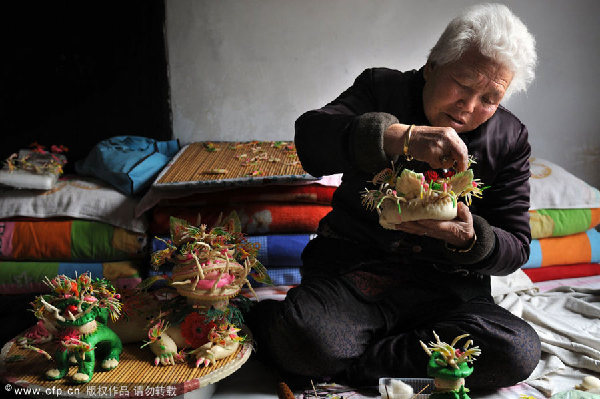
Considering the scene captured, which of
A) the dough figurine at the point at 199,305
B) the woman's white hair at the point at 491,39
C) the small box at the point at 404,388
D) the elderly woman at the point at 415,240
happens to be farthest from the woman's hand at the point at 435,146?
the dough figurine at the point at 199,305

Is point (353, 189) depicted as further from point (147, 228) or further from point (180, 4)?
point (180, 4)

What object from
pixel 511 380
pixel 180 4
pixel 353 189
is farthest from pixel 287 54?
pixel 511 380

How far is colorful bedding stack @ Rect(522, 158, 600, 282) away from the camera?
8.43 ft

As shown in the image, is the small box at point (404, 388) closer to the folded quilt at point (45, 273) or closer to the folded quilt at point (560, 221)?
the folded quilt at point (45, 273)

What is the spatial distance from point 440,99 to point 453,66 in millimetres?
94

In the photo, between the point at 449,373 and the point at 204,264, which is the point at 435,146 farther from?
the point at 204,264

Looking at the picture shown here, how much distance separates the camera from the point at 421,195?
141 centimetres

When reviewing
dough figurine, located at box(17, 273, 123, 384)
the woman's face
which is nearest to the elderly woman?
the woman's face

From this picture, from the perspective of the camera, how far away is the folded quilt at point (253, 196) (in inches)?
95.0

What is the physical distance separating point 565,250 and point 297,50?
160cm

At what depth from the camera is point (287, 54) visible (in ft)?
9.71

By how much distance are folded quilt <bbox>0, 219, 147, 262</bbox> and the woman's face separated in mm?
1371

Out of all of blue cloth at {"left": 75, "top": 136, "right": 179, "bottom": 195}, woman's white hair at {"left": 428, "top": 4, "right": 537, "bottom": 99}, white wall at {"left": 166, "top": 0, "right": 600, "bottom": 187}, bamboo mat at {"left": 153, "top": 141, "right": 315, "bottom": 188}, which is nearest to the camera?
woman's white hair at {"left": 428, "top": 4, "right": 537, "bottom": 99}

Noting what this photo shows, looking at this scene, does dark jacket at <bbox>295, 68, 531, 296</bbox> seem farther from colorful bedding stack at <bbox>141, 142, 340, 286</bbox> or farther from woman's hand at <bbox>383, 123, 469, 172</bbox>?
colorful bedding stack at <bbox>141, 142, 340, 286</bbox>
